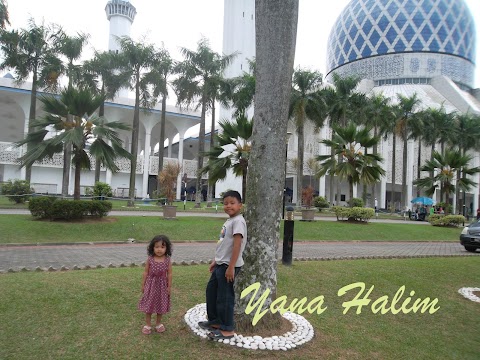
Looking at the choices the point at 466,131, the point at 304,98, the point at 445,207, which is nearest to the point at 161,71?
the point at 304,98

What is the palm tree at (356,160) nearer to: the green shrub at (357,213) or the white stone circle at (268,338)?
the green shrub at (357,213)

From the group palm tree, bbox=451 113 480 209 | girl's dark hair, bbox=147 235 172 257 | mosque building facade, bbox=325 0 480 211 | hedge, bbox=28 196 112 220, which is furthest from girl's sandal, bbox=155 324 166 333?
mosque building facade, bbox=325 0 480 211

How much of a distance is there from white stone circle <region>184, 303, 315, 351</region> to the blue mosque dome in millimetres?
64895

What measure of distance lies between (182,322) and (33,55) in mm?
23877

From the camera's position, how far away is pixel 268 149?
4.05m

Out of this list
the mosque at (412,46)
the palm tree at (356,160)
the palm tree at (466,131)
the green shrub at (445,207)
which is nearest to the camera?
the palm tree at (356,160)

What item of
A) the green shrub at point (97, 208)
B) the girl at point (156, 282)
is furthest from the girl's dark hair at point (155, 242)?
the green shrub at point (97, 208)

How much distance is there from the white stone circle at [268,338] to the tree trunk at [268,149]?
0.74 ft

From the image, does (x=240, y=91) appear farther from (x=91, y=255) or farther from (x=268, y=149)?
(x=268, y=149)

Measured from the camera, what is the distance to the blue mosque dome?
213ft

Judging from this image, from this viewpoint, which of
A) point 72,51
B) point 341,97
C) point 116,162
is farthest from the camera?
point 116,162

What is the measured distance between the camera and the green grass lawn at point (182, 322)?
346cm

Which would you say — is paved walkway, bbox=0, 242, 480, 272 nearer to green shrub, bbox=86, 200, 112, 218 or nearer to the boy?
green shrub, bbox=86, 200, 112, 218

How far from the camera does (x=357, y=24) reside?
70375 mm
